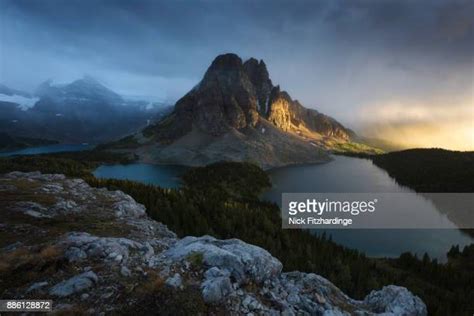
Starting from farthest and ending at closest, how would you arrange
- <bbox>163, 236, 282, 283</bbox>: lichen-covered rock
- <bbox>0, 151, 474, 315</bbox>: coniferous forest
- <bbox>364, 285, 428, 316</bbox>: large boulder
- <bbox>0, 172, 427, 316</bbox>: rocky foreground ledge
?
1. <bbox>0, 151, 474, 315</bbox>: coniferous forest
2. <bbox>364, 285, 428, 316</bbox>: large boulder
3. <bbox>163, 236, 282, 283</bbox>: lichen-covered rock
4. <bbox>0, 172, 427, 316</bbox>: rocky foreground ledge

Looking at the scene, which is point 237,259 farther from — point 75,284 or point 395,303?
point 395,303

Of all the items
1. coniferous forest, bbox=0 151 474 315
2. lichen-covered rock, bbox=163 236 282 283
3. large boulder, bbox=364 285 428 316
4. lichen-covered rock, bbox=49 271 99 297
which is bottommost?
coniferous forest, bbox=0 151 474 315

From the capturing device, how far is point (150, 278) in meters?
17.1

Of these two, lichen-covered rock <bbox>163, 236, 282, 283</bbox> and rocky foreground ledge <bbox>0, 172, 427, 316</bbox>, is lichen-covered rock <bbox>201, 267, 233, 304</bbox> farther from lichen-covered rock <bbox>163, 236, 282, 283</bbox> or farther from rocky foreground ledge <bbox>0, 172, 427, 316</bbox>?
lichen-covered rock <bbox>163, 236, 282, 283</bbox>

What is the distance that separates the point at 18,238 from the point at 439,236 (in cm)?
→ 12098

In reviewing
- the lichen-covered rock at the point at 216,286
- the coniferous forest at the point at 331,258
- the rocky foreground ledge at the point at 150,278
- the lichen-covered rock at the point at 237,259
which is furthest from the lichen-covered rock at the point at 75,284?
the coniferous forest at the point at 331,258

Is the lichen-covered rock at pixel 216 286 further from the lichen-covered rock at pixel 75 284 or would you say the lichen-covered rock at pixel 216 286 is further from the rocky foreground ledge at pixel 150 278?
the lichen-covered rock at pixel 75 284

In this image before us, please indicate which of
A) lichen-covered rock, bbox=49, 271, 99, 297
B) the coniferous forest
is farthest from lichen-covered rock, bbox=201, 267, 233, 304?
the coniferous forest

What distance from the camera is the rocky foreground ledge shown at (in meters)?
15.5

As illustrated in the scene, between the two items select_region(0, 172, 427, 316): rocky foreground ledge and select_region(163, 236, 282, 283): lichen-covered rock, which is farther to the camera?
select_region(163, 236, 282, 283): lichen-covered rock

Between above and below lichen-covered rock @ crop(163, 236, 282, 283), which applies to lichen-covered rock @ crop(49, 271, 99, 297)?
below

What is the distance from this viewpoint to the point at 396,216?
11994 cm

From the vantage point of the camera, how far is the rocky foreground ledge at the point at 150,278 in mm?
15547

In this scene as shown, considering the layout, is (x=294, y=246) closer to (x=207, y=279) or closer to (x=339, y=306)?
(x=339, y=306)
